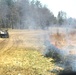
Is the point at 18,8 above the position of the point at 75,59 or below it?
above

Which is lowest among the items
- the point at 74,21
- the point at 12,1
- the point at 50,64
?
the point at 50,64

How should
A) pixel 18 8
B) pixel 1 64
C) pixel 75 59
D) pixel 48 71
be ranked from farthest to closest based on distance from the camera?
pixel 18 8 < pixel 75 59 < pixel 1 64 < pixel 48 71

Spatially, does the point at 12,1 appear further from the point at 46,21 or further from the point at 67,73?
the point at 67,73

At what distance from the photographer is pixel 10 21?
359ft

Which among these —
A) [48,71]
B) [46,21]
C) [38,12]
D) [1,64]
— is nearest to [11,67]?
[1,64]

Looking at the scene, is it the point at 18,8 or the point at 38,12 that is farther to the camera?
the point at 18,8

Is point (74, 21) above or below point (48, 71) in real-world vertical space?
above

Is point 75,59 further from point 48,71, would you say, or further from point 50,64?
point 48,71

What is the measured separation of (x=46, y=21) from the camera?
262 feet

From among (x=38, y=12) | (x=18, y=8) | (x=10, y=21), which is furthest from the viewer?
(x=10, y=21)

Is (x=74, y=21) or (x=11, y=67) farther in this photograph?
(x=74, y=21)

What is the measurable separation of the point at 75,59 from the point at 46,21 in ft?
188

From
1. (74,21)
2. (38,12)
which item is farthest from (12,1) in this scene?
(74,21)

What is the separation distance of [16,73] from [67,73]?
353 cm
